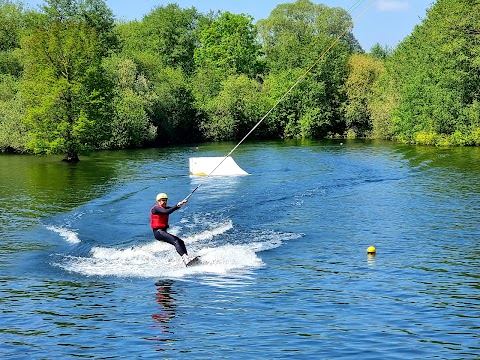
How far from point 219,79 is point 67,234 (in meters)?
86.8

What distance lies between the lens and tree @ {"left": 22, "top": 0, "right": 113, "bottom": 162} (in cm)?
6166

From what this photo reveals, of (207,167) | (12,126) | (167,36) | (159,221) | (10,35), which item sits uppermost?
(167,36)

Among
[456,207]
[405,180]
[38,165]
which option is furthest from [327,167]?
[38,165]

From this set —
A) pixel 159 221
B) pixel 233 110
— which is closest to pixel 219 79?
pixel 233 110

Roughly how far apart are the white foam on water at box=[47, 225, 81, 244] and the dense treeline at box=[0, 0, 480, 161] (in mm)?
32354

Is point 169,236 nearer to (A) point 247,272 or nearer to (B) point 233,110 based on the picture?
(A) point 247,272

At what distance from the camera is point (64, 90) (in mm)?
61594

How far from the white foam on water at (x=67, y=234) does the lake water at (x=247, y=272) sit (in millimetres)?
137

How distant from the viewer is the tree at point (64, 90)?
202ft

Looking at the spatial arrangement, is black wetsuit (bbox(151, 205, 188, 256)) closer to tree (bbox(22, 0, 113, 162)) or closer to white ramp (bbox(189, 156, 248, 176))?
white ramp (bbox(189, 156, 248, 176))

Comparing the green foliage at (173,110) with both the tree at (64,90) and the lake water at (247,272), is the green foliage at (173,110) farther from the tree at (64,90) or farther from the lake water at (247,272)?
the lake water at (247,272)

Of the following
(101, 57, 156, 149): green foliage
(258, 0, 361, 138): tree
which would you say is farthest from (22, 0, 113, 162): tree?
A: (258, 0, 361, 138): tree

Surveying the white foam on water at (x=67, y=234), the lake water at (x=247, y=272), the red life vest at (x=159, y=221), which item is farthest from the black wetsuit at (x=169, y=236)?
the white foam on water at (x=67, y=234)

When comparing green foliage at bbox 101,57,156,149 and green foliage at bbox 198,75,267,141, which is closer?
green foliage at bbox 101,57,156,149
